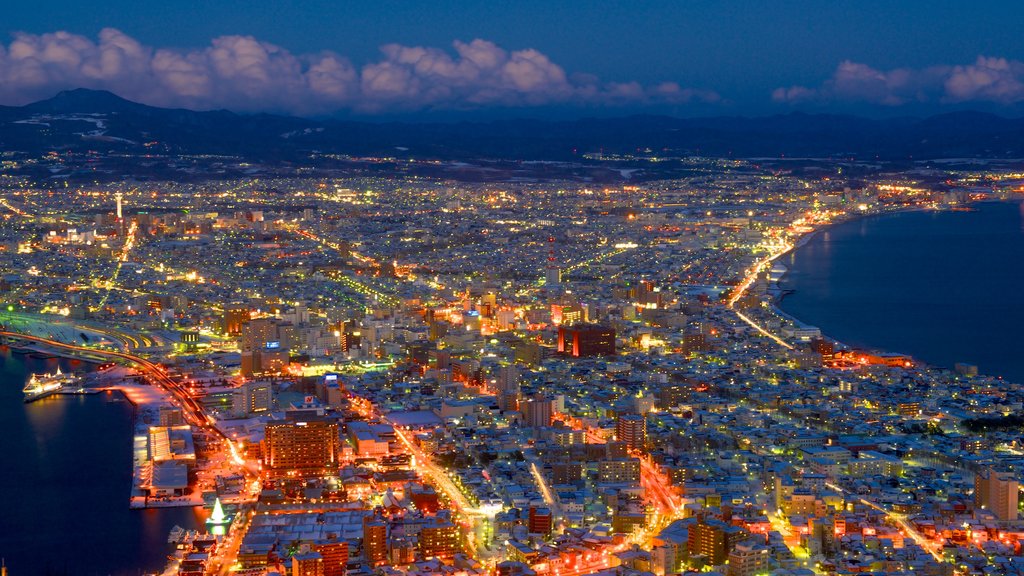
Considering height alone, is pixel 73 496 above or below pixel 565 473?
below

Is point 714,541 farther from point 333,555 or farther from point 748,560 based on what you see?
point 333,555

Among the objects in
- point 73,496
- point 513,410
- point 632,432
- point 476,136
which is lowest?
point 73,496

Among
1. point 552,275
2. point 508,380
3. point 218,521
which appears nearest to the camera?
point 218,521

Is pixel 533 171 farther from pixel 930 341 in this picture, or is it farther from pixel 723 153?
pixel 930 341

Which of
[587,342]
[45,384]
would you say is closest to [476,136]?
[587,342]

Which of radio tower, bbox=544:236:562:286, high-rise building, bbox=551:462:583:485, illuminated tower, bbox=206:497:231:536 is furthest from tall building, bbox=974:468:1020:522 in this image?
radio tower, bbox=544:236:562:286

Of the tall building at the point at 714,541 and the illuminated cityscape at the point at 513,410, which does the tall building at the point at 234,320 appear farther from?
the tall building at the point at 714,541

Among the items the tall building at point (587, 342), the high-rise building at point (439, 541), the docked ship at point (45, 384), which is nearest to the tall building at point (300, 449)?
the high-rise building at point (439, 541)

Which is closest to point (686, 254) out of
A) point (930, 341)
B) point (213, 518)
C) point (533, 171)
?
point (930, 341)
